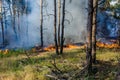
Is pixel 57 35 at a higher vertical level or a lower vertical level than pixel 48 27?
lower

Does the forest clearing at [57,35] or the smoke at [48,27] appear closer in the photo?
the forest clearing at [57,35]

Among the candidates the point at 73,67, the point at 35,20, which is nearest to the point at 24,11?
the point at 35,20

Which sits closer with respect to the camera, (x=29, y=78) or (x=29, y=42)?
(x=29, y=78)

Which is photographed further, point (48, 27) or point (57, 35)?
point (48, 27)

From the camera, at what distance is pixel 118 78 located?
11.2 metres

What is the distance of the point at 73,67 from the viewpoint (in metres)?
14.5

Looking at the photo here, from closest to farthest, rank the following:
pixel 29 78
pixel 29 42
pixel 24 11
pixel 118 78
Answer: pixel 118 78 → pixel 29 78 → pixel 29 42 → pixel 24 11

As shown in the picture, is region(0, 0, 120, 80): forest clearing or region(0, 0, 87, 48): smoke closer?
region(0, 0, 120, 80): forest clearing

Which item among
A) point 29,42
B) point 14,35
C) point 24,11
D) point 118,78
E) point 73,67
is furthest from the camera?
point 24,11

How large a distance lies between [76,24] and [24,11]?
1624 cm

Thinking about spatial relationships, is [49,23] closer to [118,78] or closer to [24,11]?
[24,11]

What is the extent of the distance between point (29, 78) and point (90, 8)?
372cm

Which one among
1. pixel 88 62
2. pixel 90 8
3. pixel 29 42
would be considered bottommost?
pixel 29 42

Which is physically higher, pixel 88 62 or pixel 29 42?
pixel 88 62
